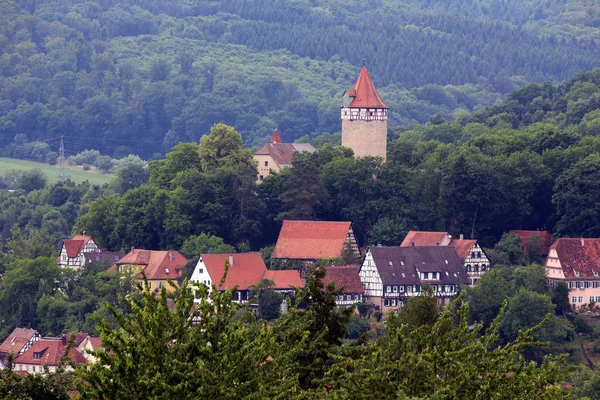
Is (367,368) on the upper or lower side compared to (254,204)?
lower

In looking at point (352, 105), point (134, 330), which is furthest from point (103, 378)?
point (352, 105)

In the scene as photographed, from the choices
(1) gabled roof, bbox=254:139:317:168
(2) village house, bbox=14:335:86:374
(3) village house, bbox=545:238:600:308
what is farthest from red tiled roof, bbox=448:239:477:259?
(2) village house, bbox=14:335:86:374

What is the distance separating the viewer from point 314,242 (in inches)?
2938

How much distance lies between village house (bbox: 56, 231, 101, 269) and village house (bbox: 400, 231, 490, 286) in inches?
655

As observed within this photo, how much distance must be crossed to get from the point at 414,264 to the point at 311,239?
5763mm

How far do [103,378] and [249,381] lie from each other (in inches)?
78.8

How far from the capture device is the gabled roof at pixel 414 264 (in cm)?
7081

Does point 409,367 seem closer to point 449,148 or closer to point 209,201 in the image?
point 209,201

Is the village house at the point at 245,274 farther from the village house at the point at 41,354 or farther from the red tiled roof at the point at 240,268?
the village house at the point at 41,354

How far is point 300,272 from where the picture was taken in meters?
73.6

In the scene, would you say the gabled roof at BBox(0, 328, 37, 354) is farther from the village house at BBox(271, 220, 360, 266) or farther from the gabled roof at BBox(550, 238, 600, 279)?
the gabled roof at BBox(550, 238, 600, 279)

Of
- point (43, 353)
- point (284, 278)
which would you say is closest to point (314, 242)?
point (284, 278)

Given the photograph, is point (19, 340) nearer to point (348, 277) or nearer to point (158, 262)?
point (158, 262)

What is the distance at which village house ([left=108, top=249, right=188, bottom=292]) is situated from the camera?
74.1 m
